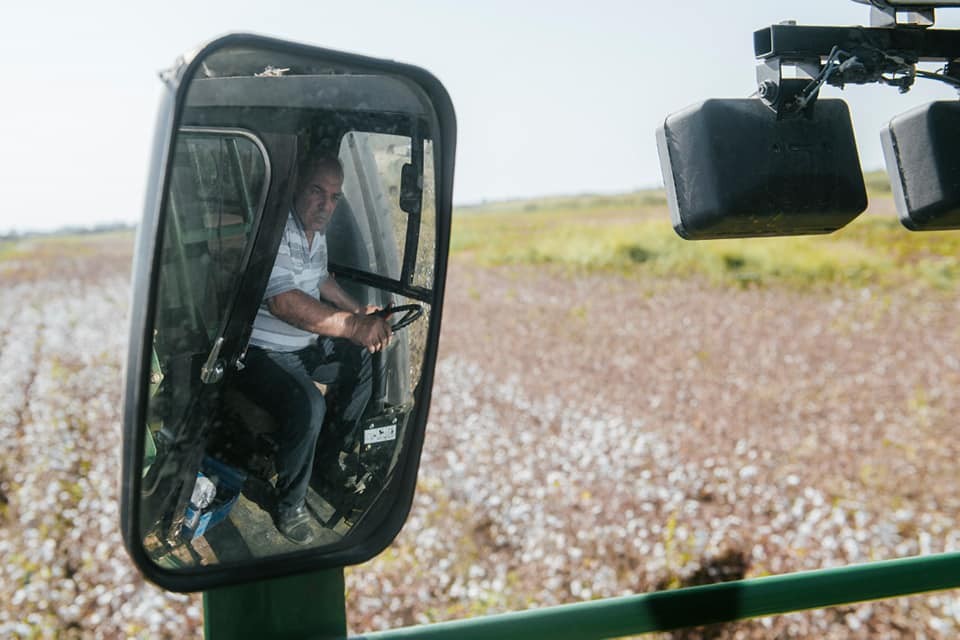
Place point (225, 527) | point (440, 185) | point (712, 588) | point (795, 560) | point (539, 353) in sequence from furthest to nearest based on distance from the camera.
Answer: point (539, 353), point (795, 560), point (712, 588), point (440, 185), point (225, 527)

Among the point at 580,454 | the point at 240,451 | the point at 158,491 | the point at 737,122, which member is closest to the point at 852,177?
the point at 737,122

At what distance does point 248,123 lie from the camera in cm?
141

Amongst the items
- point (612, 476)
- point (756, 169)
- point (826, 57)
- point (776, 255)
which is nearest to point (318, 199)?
point (756, 169)

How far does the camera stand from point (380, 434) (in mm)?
1720

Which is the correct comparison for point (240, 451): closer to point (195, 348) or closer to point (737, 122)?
point (195, 348)

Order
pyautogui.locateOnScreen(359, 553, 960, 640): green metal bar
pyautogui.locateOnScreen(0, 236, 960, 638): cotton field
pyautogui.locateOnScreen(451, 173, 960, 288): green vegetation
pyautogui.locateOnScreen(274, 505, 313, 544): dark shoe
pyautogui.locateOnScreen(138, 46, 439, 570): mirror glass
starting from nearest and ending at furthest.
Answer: pyautogui.locateOnScreen(138, 46, 439, 570): mirror glass < pyautogui.locateOnScreen(274, 505, 313, 544): dark shoe < pyautogui.locateOnScreen(359, 553, 960, 640): green metal bar < pyautogui.locateOnScreen(0, 236, 960, 638): cotton field < pyautogui.locateOnScreen(451, 173, 960, 288): green vegetation

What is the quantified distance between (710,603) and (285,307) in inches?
45.8

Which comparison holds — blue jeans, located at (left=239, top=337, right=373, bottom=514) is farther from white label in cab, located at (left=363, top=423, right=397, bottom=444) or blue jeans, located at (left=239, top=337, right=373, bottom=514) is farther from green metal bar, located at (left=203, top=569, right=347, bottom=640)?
green metal bar, located at (left=203, top=569, right=347, bottom=640)

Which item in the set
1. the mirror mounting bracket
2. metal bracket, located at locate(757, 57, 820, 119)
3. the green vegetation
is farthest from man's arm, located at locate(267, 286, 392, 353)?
the green vegetation

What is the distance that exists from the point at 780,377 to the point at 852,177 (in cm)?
1063

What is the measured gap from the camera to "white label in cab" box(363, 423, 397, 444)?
1.70 metres

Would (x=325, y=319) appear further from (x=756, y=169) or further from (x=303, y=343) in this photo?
(x=756, y=169)

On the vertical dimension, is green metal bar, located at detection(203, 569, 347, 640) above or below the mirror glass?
below

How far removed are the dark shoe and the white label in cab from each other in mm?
176
